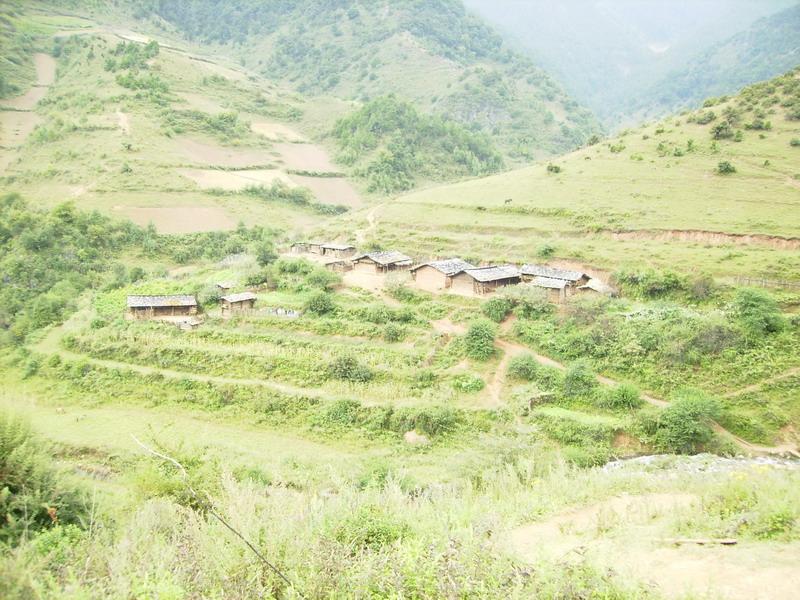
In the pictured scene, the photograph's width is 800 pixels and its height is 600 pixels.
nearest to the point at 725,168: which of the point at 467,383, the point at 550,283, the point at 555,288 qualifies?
the point at 550,283

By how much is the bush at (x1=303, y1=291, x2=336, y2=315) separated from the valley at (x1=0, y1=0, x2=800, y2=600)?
17 cm

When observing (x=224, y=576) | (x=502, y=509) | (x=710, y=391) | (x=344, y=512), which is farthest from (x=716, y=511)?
(x=710, y=391)

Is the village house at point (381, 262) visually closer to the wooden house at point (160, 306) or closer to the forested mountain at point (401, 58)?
the wooden house at point (160, 306)

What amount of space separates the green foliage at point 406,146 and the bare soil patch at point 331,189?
4.07m

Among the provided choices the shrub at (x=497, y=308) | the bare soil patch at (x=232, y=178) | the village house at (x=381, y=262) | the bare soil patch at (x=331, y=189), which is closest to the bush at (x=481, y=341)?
the shrub at (x=497, y=308)

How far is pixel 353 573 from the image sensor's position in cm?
546

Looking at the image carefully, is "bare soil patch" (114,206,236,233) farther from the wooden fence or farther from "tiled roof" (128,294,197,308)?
the wooden fence

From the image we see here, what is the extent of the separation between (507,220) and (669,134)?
20851mm

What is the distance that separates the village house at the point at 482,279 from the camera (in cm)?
2928

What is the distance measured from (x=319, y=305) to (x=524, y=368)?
458 inches

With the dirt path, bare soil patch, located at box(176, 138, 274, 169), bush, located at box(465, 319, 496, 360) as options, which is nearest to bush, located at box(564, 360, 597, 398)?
bush, located at box(465, 319, 496, 360)

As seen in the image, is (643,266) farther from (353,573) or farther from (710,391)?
(353,573)

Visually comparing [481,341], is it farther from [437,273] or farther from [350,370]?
[437,273]

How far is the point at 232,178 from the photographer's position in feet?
198
